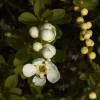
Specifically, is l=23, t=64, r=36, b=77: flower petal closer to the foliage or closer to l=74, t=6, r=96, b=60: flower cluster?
the foliage

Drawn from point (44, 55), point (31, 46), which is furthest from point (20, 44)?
point (44, 55)

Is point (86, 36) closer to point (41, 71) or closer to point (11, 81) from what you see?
point (41, 71)

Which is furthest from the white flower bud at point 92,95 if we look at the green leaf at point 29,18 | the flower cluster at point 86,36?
the green leaf at point 29,18

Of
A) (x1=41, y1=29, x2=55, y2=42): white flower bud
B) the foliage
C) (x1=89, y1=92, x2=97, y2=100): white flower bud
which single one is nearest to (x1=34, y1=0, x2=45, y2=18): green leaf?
the foliage

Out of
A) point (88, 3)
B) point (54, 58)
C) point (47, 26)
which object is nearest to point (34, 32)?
point (47, 26)

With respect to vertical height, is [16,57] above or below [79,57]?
above

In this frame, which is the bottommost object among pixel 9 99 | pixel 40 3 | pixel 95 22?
pixel 9 99

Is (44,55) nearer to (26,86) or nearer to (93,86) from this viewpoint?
(93,86)
